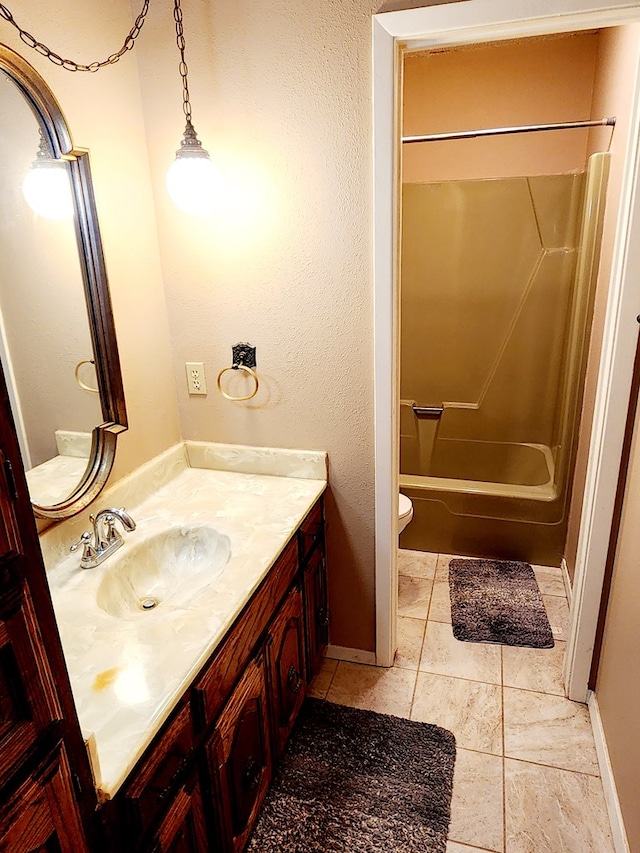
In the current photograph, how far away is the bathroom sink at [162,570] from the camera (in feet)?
4.67

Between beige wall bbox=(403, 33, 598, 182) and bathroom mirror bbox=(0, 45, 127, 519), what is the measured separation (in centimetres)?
221

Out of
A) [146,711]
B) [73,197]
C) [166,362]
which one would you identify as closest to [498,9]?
[73,197]

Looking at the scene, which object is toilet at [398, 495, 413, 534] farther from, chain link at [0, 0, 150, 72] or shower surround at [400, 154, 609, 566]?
chain link at [0, 0, 150, 72]

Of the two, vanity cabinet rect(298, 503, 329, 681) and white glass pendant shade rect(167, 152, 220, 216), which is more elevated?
white glass pendant shade rect(167, 152, 220, 216)

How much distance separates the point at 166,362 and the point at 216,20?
105 cm

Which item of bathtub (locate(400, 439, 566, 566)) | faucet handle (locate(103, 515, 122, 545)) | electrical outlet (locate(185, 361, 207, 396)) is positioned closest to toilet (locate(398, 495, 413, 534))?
bathtub (locate(400, 439, 566, 566))

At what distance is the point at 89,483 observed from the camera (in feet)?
5.11

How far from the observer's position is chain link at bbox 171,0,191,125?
159 cm

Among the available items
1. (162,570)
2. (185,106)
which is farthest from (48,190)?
(162,570)

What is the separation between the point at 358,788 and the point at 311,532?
31.5 inches

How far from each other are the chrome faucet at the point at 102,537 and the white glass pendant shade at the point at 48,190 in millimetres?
785

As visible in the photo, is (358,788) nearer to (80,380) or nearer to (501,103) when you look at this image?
(80,380)

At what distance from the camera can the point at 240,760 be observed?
136cm

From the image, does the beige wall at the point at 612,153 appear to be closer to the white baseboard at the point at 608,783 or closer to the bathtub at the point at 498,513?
the bathtub at the point at 498,513
